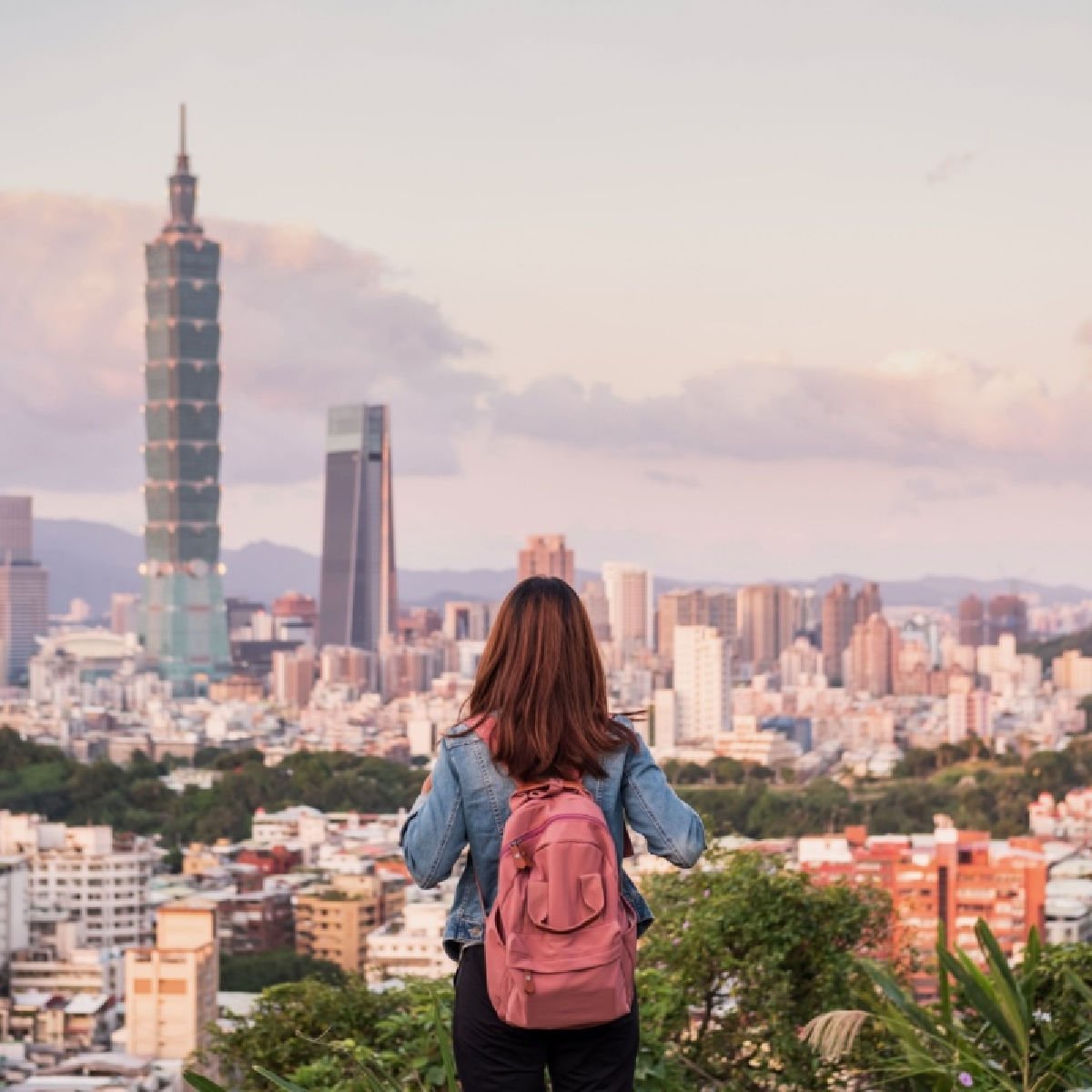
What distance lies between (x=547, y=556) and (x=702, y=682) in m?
3.51

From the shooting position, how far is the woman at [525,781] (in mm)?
1133

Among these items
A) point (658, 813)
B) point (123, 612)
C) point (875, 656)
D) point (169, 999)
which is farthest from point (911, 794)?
point (123, 612)

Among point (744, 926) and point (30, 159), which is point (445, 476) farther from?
point (744, 926)

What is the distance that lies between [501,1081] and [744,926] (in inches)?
77.3

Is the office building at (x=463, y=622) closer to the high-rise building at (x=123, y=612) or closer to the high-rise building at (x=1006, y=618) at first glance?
the high-rise building at (x=123, y=612)

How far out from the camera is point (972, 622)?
3762 cm

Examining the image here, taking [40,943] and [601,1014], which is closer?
[601,1014]

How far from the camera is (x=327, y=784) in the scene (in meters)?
22.4

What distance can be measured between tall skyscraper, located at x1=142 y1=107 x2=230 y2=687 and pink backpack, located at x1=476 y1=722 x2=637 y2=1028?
135 feet

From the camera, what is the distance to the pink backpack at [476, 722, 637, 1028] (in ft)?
3.59

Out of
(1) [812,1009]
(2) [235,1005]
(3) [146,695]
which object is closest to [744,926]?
(1) [812,1009]

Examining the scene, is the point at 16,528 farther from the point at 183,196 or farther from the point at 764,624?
the point at 764,624

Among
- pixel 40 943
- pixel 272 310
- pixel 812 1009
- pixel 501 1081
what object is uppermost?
pixel 272 310

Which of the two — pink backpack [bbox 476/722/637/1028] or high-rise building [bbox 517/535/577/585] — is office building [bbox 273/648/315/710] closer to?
high-rise building [bbox 517/535/577/585]
